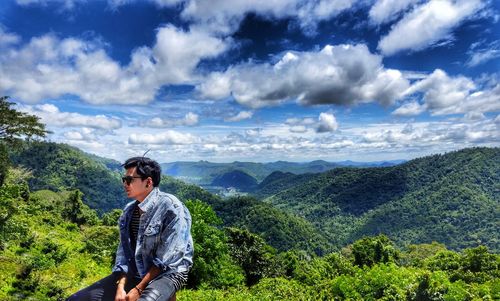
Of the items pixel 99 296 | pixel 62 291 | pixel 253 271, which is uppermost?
pixel 99 296

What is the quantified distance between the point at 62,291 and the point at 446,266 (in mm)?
46111

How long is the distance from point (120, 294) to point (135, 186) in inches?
41.8

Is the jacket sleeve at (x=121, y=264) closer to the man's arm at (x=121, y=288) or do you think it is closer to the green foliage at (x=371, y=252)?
the man's arm at (x=121, y=288)

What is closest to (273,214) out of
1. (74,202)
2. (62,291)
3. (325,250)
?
(325,250)

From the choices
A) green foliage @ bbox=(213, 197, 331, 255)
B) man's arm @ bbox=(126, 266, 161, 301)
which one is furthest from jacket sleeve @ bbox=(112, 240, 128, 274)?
green foliage @ bbox=(213, 197, 331, 255)

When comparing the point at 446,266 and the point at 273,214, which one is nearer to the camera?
the point at 446,266

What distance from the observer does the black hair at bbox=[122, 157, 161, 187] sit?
12.3ft

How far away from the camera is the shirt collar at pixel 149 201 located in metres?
3.67

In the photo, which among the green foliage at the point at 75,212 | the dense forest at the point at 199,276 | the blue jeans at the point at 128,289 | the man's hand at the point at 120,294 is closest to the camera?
the blue jeans at the point at 128,289

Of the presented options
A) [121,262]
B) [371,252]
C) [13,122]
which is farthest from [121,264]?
[371,252]

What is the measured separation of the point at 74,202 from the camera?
2239 inches

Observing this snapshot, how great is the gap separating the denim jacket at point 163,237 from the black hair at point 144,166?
9.9 inches

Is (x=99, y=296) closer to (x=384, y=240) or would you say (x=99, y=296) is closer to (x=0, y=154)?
(x=0, y=154)

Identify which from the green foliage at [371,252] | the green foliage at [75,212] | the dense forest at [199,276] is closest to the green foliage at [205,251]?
the dense forest at [199,276]
